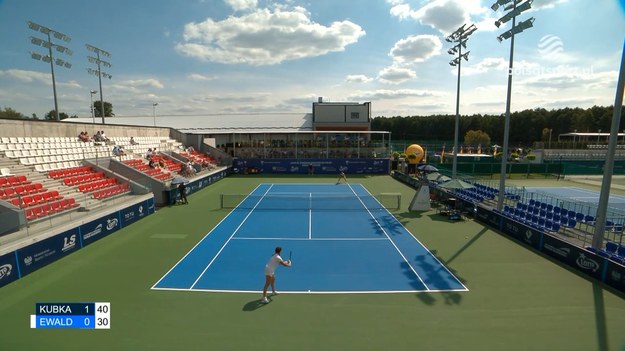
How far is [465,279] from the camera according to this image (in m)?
11.0

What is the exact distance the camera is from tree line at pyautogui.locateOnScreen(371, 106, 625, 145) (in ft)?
300

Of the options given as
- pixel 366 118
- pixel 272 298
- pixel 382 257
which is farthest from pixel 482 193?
pixel 366 118

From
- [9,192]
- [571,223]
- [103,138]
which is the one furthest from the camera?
[103,138]

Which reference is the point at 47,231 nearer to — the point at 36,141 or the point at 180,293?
the point at 180,293

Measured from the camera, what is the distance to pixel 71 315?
8.95 meters

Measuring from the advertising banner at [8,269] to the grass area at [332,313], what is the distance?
28 cm

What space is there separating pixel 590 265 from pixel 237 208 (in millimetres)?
18595

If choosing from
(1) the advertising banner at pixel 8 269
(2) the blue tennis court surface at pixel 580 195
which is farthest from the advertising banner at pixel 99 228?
(2) the blue tennis court surface at pixel 580 195

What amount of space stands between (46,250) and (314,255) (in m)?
10.2

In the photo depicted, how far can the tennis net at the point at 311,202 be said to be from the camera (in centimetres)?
2231

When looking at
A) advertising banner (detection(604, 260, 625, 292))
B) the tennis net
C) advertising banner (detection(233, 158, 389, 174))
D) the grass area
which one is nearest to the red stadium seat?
the grass area

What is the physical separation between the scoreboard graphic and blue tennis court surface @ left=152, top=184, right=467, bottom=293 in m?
1.75

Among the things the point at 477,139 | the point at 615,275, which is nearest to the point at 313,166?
the point at 615,275

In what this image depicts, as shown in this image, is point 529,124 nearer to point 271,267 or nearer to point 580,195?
point 580,195
